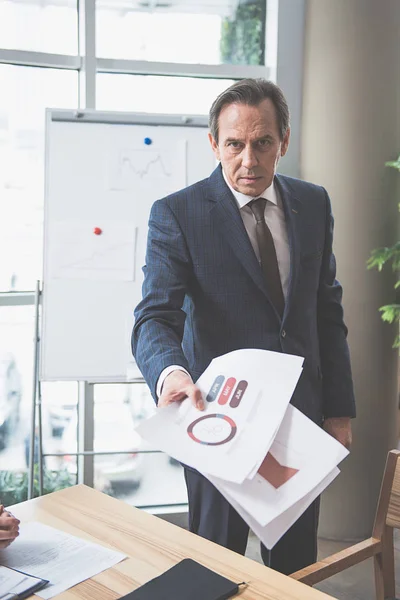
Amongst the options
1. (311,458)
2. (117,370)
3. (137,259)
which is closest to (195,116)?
(137,259)

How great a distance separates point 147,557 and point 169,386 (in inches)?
12.2

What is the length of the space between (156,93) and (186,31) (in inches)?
13.3

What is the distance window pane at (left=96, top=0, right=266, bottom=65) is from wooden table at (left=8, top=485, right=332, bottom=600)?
2.42 m

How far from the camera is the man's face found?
5.54ft

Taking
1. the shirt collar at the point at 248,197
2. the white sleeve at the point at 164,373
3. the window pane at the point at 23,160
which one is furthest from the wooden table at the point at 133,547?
the window pane at the point at 23,160

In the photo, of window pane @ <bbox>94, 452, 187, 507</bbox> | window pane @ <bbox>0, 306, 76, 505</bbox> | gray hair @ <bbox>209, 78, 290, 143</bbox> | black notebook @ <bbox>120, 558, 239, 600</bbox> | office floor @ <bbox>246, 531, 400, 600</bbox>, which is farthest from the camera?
window pane @ <bbox>94, 452, 187, 507</bbox>

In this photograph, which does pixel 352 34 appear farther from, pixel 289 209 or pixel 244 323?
pixel 244 323

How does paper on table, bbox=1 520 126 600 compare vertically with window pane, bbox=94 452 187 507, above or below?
above

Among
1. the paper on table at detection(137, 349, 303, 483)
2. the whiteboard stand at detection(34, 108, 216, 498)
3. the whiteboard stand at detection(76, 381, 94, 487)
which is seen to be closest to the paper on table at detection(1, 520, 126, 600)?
the paper on table at detection(137, 349, 303, 483)

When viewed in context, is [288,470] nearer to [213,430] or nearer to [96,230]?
[213,430]

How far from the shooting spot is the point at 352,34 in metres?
3.05

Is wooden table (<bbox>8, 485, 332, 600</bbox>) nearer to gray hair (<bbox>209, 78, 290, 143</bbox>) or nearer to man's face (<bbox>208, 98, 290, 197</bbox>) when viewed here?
man's face (<bbox>208, 98, 290, 197</bbox>)

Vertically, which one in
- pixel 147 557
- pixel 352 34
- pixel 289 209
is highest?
pixel 352 34

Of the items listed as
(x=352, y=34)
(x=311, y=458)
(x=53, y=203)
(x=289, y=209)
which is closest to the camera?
(x=311, y=458)
